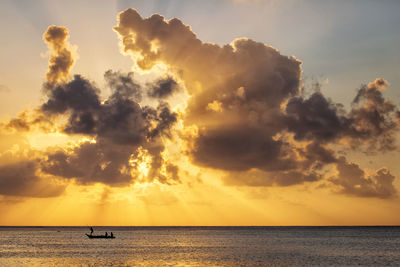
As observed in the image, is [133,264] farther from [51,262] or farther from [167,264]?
[51,262]

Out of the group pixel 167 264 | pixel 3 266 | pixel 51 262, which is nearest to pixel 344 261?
pixel 167 264

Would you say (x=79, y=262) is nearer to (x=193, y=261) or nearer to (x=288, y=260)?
(x=193, y=261)

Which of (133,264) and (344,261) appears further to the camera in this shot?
(344,261)

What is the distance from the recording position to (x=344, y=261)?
10138 centimetres

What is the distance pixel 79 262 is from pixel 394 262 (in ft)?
233

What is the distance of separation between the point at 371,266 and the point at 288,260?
1784cm

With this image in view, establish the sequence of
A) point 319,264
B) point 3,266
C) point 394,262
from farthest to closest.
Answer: point 394,262, point 319,264, point 3,266

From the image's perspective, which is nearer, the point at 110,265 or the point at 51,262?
the point at 110,265

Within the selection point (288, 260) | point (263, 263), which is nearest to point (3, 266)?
point (263, 263)

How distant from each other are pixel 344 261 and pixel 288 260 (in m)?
12.9

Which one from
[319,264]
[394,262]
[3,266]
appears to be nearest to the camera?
[3,266]

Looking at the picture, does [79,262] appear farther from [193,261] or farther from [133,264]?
[193,261]

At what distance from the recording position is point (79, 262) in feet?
315

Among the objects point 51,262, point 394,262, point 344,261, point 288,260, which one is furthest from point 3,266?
point 394,262
